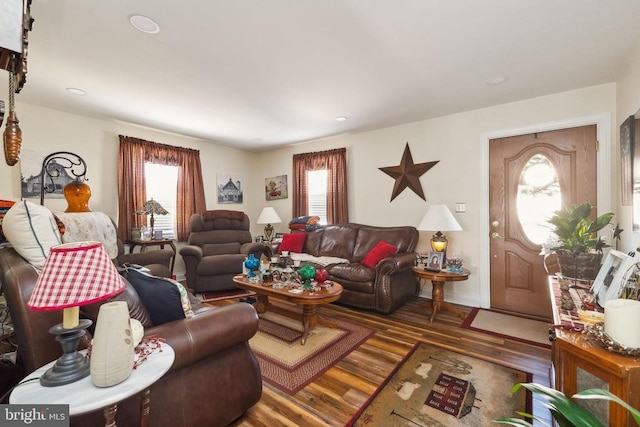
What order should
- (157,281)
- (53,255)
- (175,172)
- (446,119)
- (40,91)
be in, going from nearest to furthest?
(53,255)
(157,281)
(40,91)
(446,119)
(175,172)

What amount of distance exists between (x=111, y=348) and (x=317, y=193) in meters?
4.24

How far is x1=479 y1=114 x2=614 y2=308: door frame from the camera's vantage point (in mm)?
2688

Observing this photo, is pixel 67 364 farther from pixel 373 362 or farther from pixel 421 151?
pixel 421 151

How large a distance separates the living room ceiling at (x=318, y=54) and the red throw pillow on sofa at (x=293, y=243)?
75.5 inches

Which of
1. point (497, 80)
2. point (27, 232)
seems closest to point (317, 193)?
point (497, 80)

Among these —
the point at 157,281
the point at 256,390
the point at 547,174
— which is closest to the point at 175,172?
the point at 157,281

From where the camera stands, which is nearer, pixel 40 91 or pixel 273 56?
pixel 273 56

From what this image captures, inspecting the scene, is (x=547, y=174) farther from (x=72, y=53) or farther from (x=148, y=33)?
(x=72, y=53)

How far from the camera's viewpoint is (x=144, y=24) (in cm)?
184

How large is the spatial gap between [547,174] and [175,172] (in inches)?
204

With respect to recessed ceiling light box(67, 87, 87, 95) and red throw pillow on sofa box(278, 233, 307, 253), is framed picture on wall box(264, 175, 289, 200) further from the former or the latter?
recessed ceiling light box(67, 87, 87, 95)

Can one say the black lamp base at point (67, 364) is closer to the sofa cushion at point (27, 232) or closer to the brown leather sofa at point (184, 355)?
the brown leather sofa at point (184, 355)

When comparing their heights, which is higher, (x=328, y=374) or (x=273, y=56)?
(x=273, y=56)

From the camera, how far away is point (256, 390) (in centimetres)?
162
